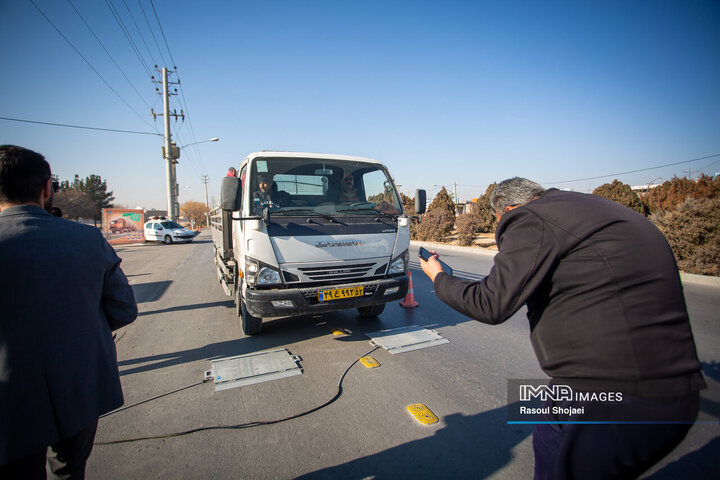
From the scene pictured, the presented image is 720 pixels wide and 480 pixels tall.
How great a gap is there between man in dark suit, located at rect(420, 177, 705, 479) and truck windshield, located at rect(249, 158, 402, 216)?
326 cm

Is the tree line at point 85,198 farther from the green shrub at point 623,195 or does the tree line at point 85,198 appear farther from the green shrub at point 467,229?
the green shrub at point 623,195

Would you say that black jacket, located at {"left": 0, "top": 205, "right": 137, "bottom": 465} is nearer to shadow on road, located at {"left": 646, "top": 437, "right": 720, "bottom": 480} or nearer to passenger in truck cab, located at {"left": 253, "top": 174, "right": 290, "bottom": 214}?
passenger in truck cab, located at {"left": 253, "top": 174, "right": 290, "bottom": 214}

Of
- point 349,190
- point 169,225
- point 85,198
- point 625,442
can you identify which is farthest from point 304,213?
point 85,198

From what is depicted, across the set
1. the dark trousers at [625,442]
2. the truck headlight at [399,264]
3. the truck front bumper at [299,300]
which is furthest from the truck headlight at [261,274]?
the dark trousers at [625,442]

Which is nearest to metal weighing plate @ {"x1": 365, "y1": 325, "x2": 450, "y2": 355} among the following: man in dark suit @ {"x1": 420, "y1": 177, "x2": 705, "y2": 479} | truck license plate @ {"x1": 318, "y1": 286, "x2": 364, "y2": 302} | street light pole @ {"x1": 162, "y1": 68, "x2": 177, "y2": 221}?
truck license plate @ {"x1": 318, "y1": 286, "x2": 364, "y2": 302}

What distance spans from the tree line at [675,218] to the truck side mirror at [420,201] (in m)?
4.00

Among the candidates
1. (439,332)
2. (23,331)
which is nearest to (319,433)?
(23,331)

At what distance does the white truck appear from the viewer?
4047mm

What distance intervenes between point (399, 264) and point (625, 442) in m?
3.52

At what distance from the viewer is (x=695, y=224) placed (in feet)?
31.6

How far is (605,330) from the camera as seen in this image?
1305 millimetres

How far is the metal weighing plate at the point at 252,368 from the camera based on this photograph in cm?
355

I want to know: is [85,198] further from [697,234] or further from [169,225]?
[697,234]

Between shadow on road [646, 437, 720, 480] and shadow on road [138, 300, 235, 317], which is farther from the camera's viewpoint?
shadow on road [138, 300, 235, 317]
